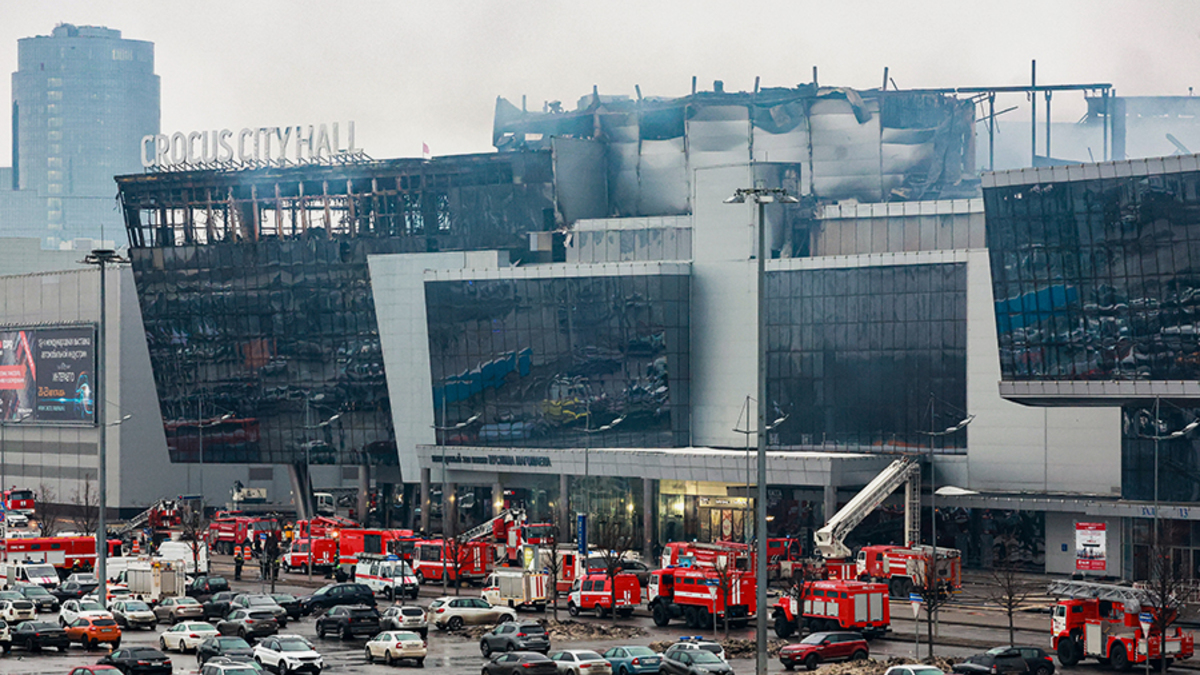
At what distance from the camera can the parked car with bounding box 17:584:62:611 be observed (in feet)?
280

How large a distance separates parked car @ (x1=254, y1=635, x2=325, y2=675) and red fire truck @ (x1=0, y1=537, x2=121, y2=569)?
48.9 metres

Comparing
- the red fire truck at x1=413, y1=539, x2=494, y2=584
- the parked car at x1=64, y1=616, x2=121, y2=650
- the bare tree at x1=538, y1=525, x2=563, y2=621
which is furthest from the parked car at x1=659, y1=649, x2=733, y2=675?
the red fire truck at x1=413, y1=539, x2=494, y2=584

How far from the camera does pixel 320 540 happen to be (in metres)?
114

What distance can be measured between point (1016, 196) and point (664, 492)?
40176mm

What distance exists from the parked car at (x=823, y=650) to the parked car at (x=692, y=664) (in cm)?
533

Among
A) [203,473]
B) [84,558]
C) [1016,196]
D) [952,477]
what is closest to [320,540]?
[84,558]

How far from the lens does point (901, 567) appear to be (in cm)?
9306

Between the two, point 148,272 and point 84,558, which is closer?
point 84,558

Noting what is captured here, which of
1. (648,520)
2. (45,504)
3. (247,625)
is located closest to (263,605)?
(247,625)

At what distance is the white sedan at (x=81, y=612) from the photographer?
7269 centimetres

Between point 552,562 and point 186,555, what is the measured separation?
28266 mm

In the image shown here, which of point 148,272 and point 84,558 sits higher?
point 148,272

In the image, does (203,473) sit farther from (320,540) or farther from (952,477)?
(952,477)

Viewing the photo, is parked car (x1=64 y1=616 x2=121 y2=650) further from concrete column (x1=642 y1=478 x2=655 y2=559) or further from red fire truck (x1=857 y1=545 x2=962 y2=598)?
concrete column (x1=642 y1=478 x2=655 y2=559)
